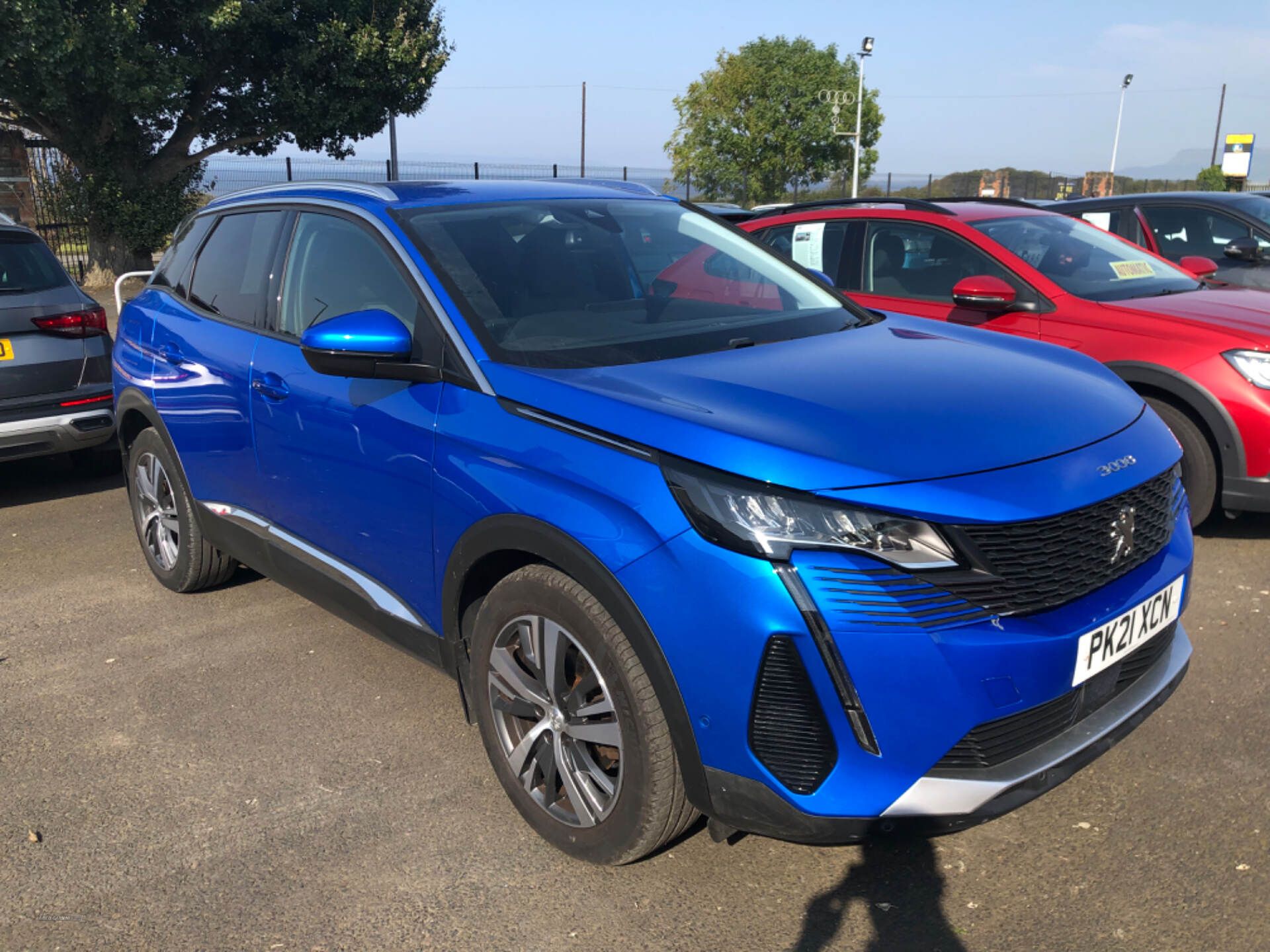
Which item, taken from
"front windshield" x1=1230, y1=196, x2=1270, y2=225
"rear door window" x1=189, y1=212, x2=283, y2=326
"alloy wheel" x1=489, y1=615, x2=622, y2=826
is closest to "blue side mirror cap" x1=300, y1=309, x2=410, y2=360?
"alloy wheel" x1=489, y1=615, x2=622, y2=826

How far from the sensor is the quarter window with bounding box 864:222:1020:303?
5.60 meters

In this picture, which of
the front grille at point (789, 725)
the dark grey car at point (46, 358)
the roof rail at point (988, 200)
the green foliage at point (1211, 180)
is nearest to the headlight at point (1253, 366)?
the roof rail at point (988, 200)

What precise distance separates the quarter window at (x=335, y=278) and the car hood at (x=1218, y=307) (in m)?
3.74

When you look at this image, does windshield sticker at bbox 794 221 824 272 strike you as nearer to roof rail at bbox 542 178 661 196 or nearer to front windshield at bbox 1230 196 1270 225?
roof rail at bbox 542 178 661 196

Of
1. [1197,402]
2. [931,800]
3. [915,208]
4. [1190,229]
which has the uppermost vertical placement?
[915,208]

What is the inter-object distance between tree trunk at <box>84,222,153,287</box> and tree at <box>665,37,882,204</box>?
2594 cm

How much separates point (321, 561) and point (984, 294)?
359 centimetres

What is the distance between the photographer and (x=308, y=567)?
11.4 ft

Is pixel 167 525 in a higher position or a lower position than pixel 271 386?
lower

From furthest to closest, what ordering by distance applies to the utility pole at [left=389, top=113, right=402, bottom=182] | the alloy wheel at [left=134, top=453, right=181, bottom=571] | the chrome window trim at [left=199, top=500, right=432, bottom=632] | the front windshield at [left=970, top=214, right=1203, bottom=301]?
the utility pole at [left=389, top=113, right=402, bottom=182] < the front windshield at [left=970, top=214, right=1203, bottom=301] < the alloy wheel at [left=134, top=453, right=181, bottom=571] < the chrome window trim at [left=199, top=500, right=432, bottom=632]

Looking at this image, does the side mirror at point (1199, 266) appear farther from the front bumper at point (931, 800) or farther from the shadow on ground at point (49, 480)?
the shadow on ground at point (49, 480)

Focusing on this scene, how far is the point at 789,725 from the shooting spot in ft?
6.85

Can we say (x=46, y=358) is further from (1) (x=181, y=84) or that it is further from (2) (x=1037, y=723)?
(1) (x=181, y=84)

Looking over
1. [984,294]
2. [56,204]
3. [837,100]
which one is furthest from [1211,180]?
[984,294]
